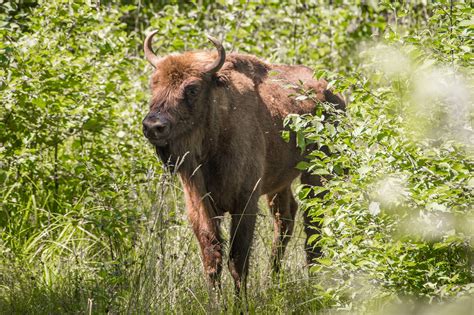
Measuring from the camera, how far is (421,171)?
409 centimetres

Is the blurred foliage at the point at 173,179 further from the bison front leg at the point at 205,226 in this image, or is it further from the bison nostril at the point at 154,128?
the bison nostril at the point at 154,128

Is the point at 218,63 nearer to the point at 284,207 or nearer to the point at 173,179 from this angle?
the point at 173,179

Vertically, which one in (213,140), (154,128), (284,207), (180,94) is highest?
(180,94)

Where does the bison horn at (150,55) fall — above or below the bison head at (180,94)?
above

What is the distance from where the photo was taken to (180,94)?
594 centimetres

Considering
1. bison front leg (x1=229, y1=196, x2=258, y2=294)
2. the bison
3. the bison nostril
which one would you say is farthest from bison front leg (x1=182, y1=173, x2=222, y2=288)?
the bison nostril

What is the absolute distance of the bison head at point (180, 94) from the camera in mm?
5719

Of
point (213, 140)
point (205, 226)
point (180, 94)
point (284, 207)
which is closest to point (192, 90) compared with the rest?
point (180, 94)

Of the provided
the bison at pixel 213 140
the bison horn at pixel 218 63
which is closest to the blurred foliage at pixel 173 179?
the bison at pixel 213 140

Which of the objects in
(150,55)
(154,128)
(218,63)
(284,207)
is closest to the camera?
(154,128)

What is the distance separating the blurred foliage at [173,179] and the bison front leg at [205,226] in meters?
0.18

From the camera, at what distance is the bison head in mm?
5719

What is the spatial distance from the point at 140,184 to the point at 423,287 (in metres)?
3.48

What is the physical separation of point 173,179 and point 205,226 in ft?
3.77
